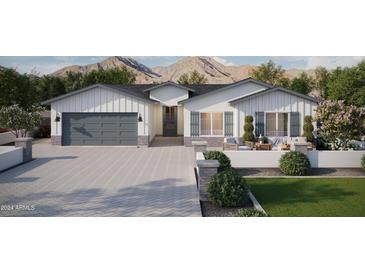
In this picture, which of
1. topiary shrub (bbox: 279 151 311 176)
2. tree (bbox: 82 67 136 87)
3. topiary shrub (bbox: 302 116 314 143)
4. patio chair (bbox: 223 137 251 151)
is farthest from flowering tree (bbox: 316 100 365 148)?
tree (bbox: 82 67 136 87)

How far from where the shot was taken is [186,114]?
22531 millimetres

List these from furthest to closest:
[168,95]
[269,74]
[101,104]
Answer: [269,74], [168,95], [101,104]

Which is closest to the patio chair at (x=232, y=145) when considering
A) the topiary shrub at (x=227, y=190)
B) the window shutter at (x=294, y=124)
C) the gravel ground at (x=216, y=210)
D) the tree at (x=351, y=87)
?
the window shutter at (x=294, y=124)

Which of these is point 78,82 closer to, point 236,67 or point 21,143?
point 21,143

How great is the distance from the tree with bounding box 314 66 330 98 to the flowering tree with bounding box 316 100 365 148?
4272 cm

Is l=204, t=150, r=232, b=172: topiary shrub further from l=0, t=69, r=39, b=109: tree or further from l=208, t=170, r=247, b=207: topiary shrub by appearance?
l=0, t=69, r=39, b=109: tree

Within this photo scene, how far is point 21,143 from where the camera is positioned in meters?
16.3

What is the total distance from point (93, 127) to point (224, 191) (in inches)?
563

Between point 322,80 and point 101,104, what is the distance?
146ft

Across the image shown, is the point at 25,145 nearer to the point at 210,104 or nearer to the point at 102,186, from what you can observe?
the point at 102,186

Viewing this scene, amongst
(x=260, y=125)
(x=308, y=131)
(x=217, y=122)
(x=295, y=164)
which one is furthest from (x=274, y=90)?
(x=295, y=164)

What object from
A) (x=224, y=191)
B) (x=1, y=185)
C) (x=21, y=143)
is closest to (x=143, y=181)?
(x=224, y=191)

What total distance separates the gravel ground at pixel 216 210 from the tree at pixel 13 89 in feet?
84.9
